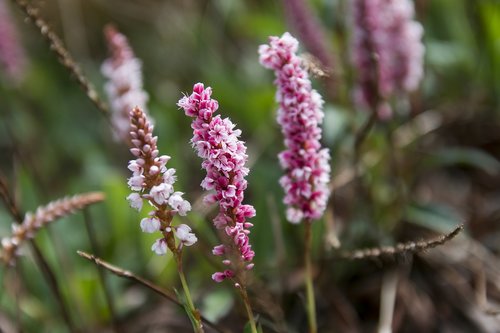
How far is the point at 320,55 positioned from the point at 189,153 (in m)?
1.47

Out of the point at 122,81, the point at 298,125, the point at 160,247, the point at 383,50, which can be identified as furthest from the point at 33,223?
the point at 383,50

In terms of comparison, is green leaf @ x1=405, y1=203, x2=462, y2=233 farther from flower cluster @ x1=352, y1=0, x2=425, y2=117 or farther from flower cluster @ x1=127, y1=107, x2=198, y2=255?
flower cluster @ x1=127, y1=107, x2=198, y2=255

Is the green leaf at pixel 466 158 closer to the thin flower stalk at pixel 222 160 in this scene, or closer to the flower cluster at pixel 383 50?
the flower cluster at pixel 383 50

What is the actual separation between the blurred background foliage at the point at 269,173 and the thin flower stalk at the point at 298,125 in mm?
359

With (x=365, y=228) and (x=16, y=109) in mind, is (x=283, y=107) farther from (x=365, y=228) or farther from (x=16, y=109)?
(x=16, y=109)

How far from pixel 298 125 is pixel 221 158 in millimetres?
329

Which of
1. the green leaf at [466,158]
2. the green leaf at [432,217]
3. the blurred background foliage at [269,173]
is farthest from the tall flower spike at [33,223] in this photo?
the green leaf at [466,158]

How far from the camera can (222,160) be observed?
4.56 ft

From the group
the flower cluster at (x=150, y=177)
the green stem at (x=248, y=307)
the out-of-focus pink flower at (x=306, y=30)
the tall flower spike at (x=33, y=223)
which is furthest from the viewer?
the out-of-focus pink flower at (x=306, y=30)

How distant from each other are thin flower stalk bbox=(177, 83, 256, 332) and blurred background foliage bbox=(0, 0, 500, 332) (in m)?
0.51

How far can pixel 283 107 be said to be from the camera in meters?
1.65

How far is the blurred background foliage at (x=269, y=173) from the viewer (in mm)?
2715

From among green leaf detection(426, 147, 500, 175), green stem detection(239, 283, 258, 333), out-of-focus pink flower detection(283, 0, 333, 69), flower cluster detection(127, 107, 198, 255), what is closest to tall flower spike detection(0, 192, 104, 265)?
flower cluster detection(127, 107, 198, 255)

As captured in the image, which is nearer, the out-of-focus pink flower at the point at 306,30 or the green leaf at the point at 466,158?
the out-of-focus pink flower at the point at 306,30
